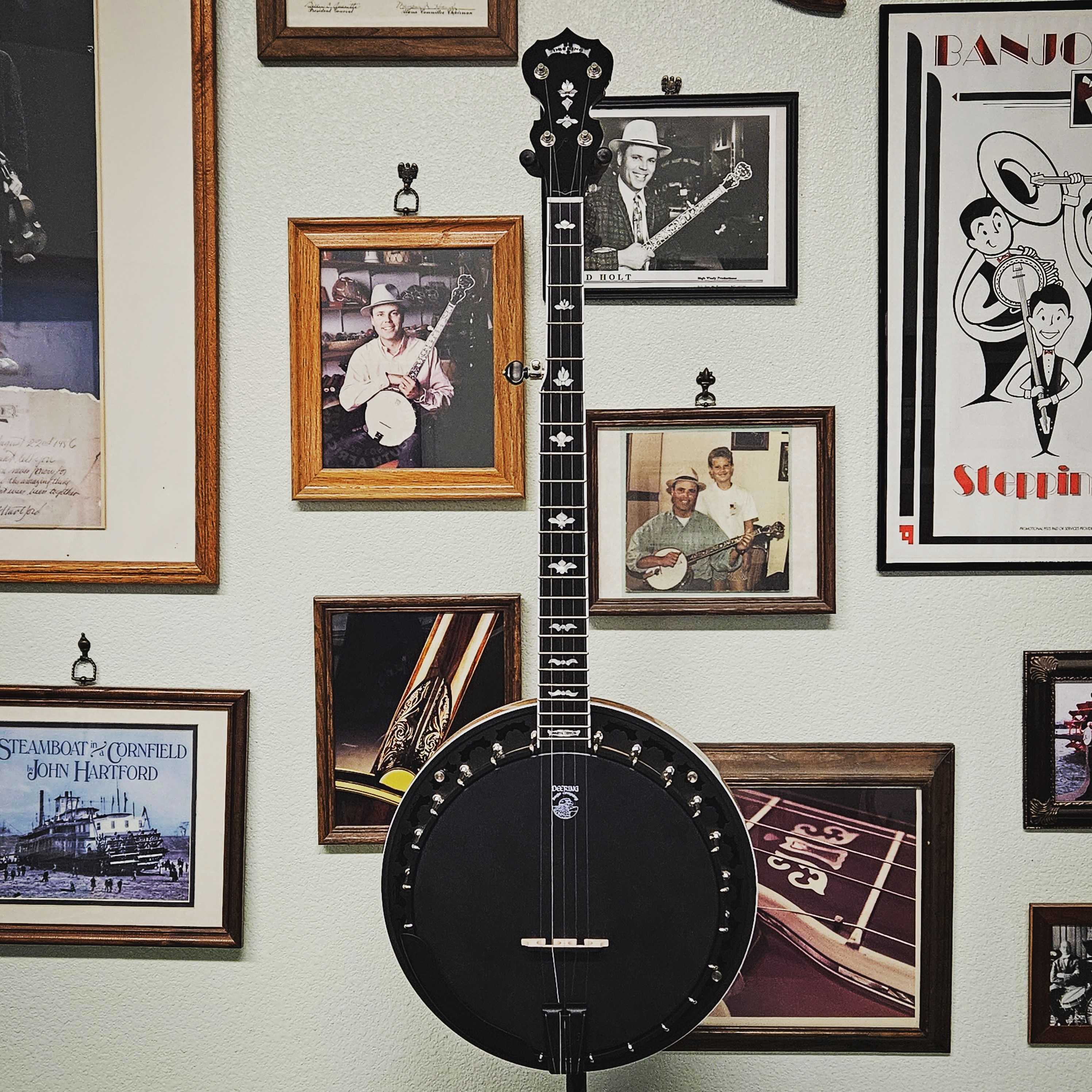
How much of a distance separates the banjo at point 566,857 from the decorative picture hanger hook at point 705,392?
0.27 m

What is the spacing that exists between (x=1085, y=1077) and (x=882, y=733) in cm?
54

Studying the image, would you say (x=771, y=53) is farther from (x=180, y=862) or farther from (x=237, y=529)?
(x=180, y=862)

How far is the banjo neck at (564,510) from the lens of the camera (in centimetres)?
93

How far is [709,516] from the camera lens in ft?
3.85

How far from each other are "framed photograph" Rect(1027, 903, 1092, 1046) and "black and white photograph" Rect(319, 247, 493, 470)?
97 cm

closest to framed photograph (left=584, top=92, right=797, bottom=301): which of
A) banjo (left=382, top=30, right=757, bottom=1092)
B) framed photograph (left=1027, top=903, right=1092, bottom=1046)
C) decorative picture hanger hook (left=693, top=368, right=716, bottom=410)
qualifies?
decorative picture hanger hook (left=693, top=368, right=716, bottom=410)

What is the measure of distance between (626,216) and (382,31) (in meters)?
0.40

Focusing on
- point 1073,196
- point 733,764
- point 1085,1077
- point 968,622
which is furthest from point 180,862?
point 1073,196

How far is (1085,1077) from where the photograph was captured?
3.90ft

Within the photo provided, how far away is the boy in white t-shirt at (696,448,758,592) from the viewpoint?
3.84ft

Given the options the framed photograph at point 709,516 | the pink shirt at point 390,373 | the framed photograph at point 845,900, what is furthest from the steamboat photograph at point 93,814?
the framed photograph at point 845,900

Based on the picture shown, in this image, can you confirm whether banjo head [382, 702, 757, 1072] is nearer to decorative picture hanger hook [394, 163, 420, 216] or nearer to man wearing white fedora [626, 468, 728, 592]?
man wearing white fedora [626, 468, 728, 592]

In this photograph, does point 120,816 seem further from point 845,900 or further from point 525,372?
point 845,900

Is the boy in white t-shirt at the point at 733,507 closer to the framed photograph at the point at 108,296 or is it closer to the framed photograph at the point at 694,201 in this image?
the framed photograph at the point at 694,201
